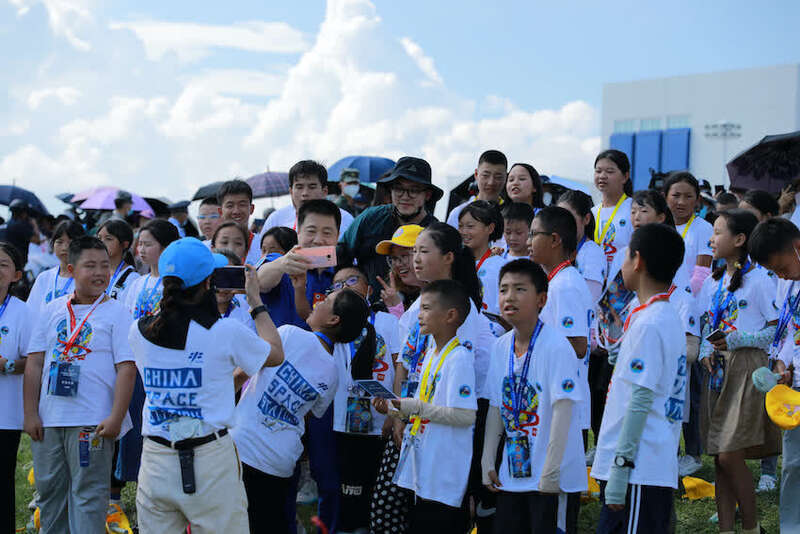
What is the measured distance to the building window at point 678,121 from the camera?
48.2 meters

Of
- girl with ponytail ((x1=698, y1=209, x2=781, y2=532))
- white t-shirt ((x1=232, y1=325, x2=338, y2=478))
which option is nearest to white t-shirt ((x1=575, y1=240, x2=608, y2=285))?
girl with ponytail ((x1=698, y1=209, x2=781, y2=532))

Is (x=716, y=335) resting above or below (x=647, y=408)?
above

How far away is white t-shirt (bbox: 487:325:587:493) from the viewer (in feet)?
11.9

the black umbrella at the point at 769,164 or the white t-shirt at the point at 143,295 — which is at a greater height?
the black umbrella at the point at 769,164

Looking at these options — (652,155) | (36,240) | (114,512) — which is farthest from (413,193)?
(652,155)

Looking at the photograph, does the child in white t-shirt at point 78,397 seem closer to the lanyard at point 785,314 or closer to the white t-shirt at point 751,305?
the white t-shirt at point 751,305

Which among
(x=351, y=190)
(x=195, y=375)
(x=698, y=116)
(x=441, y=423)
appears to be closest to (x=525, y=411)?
(x=441, y=423)

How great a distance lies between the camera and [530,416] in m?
3.72

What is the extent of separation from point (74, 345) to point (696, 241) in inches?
187

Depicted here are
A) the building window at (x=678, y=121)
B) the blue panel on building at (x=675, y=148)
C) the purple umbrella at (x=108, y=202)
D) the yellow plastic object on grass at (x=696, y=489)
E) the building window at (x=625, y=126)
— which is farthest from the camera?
the building window at (x=625, y=126)

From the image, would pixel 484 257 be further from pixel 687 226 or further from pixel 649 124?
pixel 649 124

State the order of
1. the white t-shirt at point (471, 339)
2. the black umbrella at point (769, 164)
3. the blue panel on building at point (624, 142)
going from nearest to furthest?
the white t-shirt at point (471, 339), the black umbrella at point (769, 164), the blue panel on building at point (624, 142)

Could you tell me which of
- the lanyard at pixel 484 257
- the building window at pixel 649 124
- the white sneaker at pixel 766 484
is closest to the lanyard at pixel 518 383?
the lanyard at pixel 484 257

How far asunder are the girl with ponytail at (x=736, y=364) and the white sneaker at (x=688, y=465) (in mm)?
1307
